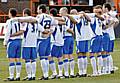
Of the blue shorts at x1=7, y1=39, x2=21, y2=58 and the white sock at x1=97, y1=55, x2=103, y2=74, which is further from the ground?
the blue shorts at x1=7, y1=39, x2=21, y2=58

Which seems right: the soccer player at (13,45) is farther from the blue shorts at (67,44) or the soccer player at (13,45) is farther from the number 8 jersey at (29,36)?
the blue shorts at (67,44)

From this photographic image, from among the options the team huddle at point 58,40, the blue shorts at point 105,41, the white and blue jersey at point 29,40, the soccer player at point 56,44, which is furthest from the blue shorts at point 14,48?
the blue shorts at point 105,41

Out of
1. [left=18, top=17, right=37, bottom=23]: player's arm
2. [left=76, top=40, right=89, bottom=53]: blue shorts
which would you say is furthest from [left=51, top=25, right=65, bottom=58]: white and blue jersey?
[left=18, top=17, right=37, bottom=23]: player's arm

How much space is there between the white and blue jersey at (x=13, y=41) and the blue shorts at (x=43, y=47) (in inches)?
22.5

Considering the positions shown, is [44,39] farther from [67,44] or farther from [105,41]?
[105,41]

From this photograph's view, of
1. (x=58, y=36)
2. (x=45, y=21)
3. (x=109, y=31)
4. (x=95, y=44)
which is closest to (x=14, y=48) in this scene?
(x=45, y=21)

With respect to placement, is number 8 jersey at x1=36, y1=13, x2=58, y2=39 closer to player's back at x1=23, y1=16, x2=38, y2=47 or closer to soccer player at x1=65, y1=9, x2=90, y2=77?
player's back at x1=23, y1=16, x2=38, y2=47

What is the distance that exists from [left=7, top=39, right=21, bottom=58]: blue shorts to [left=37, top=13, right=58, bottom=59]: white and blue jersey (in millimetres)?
581

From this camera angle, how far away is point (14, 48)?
1570cm

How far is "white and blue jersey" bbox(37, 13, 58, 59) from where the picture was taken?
1588cm

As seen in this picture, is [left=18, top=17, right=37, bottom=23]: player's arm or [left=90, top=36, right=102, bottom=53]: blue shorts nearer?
[left=18, top=17, right=37, bottom=23]: player's arm

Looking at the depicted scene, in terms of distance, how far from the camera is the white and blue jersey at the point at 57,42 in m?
16.3

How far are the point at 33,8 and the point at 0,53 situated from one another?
1317 cm

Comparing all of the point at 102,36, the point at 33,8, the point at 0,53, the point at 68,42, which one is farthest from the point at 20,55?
the point at 33,8
